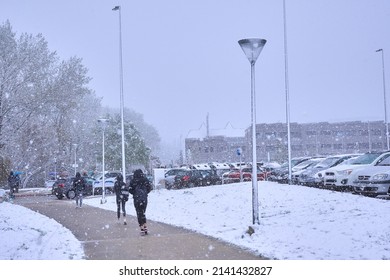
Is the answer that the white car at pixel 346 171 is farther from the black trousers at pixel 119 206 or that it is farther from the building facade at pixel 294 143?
the black trousers at pixel 119 206

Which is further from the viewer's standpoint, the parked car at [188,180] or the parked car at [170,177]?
the parked car at [170,177]

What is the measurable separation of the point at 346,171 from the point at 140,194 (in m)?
8.42

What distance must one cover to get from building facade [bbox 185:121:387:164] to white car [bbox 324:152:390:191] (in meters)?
3.06

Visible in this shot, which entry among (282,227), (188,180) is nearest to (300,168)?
(188,180)

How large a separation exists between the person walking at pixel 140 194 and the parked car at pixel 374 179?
6.71 meters

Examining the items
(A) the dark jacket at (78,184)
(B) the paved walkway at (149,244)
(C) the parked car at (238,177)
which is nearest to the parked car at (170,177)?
(C) the parked car at (238,177)

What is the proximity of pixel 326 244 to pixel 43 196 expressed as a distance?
985 inches

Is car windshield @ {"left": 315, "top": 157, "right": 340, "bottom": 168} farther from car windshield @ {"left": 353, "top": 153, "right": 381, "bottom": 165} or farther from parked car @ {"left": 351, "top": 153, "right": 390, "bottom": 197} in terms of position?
parked car @ {"left": 351, "top": 153, "right": 390, "bottom": 197}

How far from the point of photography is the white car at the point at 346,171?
16.6 metres
